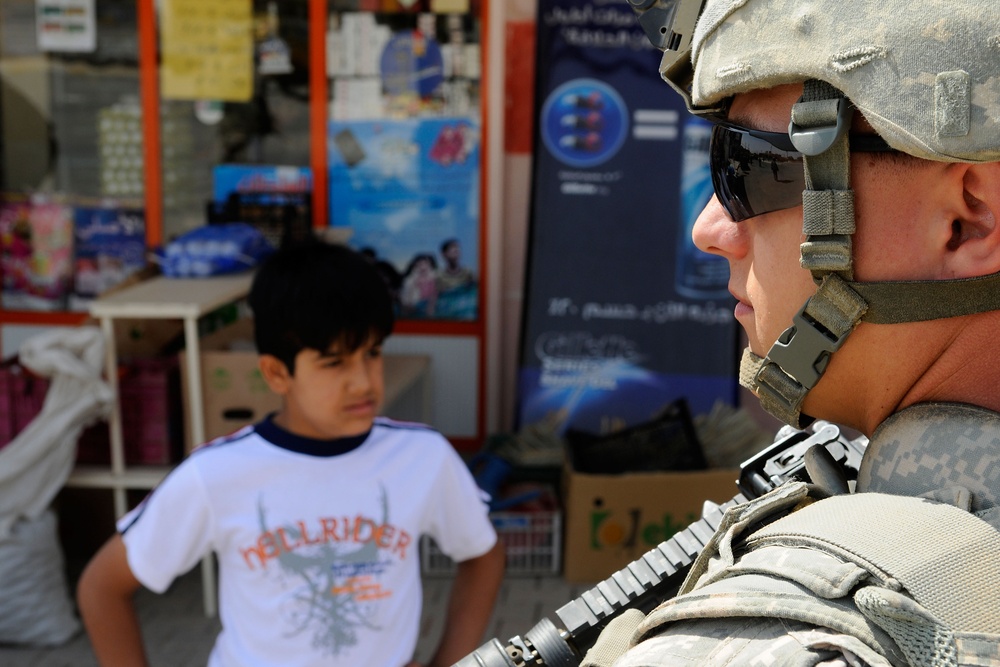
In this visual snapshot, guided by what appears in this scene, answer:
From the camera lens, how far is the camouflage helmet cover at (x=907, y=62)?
0.94m

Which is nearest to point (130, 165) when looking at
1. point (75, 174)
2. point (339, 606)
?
point (75, 174)

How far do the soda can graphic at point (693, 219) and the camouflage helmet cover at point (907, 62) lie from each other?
403cm

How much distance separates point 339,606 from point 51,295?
4.04 m

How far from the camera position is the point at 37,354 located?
3.80 metres

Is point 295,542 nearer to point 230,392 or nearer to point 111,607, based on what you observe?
point 111,607

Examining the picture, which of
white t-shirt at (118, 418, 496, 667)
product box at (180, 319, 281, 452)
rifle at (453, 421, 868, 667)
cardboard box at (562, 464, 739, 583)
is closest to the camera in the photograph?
rifle at (453, 421, 868, 667)

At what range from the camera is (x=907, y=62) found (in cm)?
95

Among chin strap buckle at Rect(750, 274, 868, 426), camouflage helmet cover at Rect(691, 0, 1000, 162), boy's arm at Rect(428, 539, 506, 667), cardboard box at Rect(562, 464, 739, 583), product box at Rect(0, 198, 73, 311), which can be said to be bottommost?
cardboard box at Rect(562, 464, 739, 583)

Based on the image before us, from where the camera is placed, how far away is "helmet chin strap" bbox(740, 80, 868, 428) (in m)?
1.00

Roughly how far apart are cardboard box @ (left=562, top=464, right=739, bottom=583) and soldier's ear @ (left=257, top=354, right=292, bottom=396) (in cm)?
203

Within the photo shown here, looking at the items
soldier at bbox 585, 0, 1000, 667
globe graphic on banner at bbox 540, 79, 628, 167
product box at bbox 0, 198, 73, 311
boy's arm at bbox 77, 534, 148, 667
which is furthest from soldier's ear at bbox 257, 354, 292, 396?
product box at bbox 0, 198, 73, 311

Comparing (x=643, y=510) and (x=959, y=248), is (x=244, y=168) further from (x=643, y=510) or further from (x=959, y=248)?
(x=959, y=248)

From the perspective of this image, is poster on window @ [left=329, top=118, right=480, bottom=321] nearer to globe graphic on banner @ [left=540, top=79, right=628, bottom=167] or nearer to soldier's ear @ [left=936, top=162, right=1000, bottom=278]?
globe graphic on banner @ [left=540, top=79, right=628, bottom=167]

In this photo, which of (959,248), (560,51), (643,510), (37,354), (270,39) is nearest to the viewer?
(959,248)
